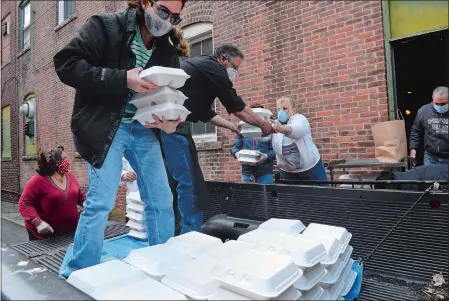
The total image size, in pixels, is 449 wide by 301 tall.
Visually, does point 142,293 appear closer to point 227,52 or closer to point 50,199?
point 227,52

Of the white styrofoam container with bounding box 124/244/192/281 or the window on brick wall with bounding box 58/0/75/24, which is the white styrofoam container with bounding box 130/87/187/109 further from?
the window on brick wall with bounding box 58/0/75/24

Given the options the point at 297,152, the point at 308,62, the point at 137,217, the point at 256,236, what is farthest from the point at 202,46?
the point at 256,236

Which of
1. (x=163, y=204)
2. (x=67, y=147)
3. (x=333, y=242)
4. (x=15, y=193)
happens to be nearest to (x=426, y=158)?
(x=333, y=242)

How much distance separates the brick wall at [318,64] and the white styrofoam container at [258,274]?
11.9 feet

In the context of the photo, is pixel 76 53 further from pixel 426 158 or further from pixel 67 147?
pixel 67 147

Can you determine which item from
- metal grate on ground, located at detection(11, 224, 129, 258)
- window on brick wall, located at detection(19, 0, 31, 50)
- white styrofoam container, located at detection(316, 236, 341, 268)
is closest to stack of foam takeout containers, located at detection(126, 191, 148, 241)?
metal grate on ground, located at detection(11, 224, 129, 258)

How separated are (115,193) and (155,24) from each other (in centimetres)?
109

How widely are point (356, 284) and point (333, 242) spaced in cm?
32

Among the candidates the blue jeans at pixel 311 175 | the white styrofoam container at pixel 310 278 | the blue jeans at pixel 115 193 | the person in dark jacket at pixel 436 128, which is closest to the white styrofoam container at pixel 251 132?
the blue jeans at pixel 311 175

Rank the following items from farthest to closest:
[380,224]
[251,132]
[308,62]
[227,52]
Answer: [308,62] < [251,132] < [227,52] < [380,224]

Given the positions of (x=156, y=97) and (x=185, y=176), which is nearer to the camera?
(x=156, y=97)

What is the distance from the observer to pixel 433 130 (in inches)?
175

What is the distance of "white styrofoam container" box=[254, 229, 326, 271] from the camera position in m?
1.50

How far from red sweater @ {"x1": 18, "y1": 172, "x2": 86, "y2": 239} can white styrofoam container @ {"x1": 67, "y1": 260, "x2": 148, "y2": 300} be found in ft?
7.49
